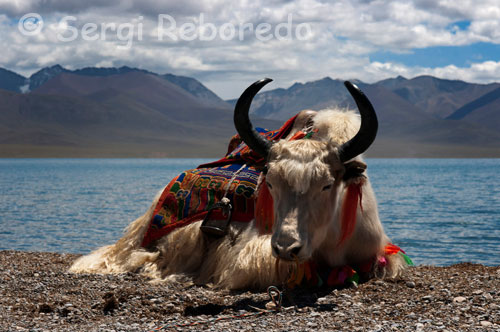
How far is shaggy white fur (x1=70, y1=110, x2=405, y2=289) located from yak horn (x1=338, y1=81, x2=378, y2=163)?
0.09 metres

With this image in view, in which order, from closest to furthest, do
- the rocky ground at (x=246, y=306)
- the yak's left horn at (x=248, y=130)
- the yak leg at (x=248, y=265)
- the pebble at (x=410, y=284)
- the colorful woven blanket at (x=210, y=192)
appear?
1. the rocky ground at (x=246, y=306)
2. the yak's left horn at (x=248, y=130)
3. the pebble at (x=410, y=284)
4. the yak leg at (x=248, y=265)
5. the colorful woven blanket at (x=210, y=192)

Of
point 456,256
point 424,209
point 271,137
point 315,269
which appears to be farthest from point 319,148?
point 424,209

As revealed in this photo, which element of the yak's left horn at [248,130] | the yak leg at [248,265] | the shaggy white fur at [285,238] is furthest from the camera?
the yak leg at [248,265]

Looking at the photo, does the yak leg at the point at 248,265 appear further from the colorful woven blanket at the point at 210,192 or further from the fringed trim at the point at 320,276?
the colorful woven blanket at the point at 210,192

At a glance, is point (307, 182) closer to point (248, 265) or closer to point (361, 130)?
point (361, 130)

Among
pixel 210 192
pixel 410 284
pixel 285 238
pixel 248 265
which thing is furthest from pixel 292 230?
pixel 210 192

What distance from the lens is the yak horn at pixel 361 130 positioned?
439 cm

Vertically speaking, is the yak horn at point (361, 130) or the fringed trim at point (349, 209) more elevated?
the yak horn at point (361, 130)

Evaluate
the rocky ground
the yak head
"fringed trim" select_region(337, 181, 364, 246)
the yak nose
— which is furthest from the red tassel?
the yak nose

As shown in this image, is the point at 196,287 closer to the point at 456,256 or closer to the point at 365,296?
the point at 365,296

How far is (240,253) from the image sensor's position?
17.4 ft

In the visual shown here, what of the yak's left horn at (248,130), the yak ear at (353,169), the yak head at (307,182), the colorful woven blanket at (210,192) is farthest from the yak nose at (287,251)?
the colorful woven blanket at (210,192)

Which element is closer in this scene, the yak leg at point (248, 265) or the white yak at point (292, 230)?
the white yak at point (292, 230)

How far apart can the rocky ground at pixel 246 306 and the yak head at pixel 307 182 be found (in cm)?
47
